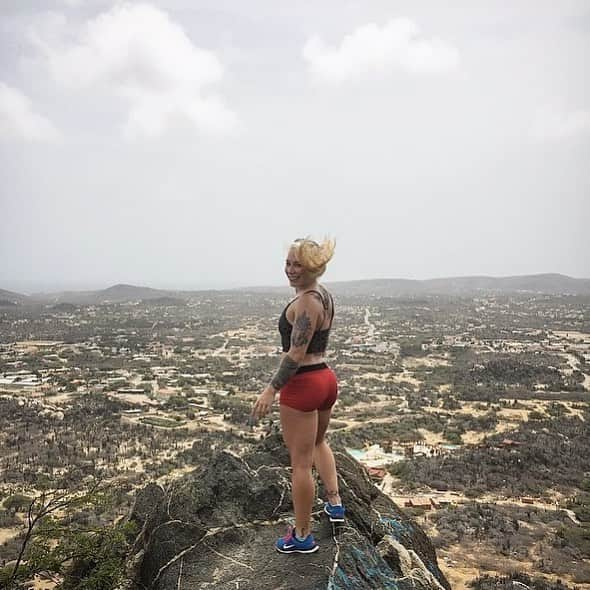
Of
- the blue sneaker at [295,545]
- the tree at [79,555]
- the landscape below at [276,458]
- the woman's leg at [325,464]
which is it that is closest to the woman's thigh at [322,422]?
the woman's leg at [325,464]

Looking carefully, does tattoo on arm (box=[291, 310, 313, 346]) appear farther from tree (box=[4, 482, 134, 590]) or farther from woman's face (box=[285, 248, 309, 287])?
tree (box=[4, 482, 134, 590])

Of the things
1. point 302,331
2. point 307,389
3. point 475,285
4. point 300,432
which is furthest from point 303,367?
point 475,285

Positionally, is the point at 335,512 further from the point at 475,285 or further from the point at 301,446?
the point at 475,285

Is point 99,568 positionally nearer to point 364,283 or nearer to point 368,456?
point 368,456

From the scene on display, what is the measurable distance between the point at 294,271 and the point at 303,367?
0.63 meters

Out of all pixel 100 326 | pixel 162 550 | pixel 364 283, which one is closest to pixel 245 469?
pixel 162 550

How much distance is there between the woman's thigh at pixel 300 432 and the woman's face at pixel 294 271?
0.83 m

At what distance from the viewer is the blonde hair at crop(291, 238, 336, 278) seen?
345 cm

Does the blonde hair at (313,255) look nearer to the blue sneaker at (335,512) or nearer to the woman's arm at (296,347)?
the woman's arm at (296,347)

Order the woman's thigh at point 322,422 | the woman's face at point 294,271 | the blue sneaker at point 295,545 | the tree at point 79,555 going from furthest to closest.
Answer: the tree at point 79,555
the blue sneaker at point 295,545
the woman's thigh at point 322,422
the woman's face at point 294,271

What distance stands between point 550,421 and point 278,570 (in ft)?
64.6

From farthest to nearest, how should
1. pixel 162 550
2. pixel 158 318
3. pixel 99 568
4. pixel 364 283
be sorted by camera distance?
pixel 364 283
pixel 158 318
pixel 99 568
pixel 162 550

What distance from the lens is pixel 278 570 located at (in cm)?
385

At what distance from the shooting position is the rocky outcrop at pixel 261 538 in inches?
153
